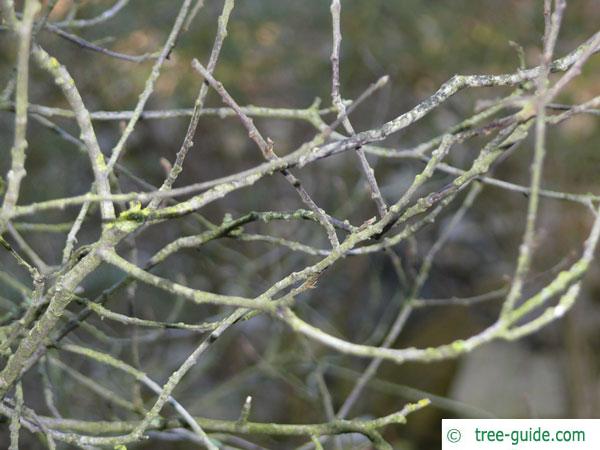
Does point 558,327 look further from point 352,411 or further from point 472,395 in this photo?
point 352,411

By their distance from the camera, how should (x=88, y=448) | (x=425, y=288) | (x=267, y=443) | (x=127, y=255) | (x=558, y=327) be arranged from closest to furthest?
(x=88, y=448) < (x=127, y=255) < (x=267, y=443) < (x=558, y=327) < (x=425, y=288)

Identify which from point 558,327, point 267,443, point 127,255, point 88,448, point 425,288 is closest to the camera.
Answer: point 88,448

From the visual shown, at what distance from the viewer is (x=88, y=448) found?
1600 mm

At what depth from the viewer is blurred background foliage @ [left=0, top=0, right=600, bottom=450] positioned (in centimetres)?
430

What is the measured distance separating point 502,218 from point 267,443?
2.27 metres

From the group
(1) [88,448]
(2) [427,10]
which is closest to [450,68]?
(2) [427,10]

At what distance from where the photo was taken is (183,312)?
4980 mm

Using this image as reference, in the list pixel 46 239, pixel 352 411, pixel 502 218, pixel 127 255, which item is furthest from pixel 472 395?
pixel 46 239

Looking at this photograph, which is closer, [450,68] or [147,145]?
[450,68]

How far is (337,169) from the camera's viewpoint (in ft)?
17.1

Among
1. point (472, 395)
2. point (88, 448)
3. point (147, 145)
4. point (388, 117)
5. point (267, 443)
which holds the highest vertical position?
point (388, 117)

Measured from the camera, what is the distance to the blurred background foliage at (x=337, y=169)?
14.1 ft

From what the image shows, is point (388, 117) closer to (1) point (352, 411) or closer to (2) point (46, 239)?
(1) point (352, 411)

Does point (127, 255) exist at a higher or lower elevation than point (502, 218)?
lower
